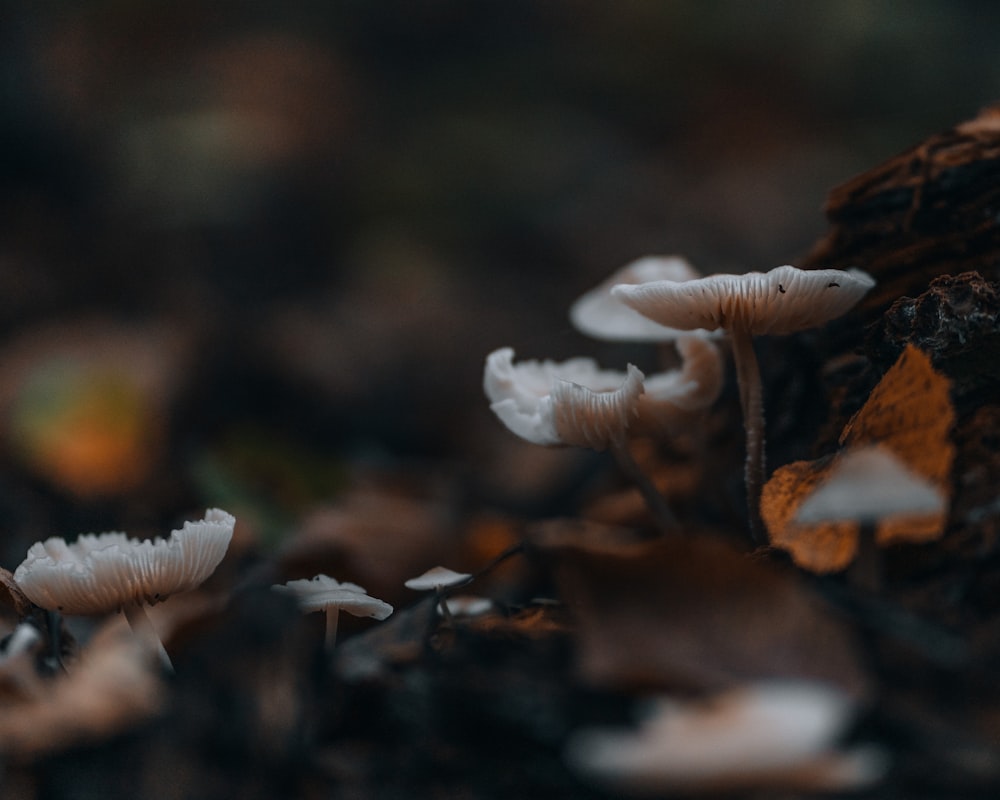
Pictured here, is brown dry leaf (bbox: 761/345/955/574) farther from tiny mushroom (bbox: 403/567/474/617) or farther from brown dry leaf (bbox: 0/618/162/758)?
brown dry leaf (bbox: 0/618/162/758)

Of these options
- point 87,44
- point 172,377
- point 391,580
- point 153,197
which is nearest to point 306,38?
point 87,44

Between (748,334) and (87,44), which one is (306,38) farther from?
(748,334)

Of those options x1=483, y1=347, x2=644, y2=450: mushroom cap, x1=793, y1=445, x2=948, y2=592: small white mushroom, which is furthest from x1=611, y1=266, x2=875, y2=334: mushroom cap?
x1=793, y1=445, x2=948, y2=592: small white mushroom

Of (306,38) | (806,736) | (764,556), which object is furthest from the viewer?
(306,38)

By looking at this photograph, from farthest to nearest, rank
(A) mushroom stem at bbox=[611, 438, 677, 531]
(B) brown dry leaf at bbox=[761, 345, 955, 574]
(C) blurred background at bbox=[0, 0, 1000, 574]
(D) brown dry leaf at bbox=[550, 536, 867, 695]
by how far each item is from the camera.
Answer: (C) blurred background at bbox=[0, 0, 1000, 574] → (A) mushroom stem at bbox=[611, 438, 677, 531] → (B) brown dry leaf at bbox=[761, 345, 955, 574] → (D) brown dry leaf at bbox=[550, 536, 867, 695]

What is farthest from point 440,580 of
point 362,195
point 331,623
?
point 362,195

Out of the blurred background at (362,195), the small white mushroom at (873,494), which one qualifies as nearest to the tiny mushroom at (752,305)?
the small white mushroom at (873,494)
